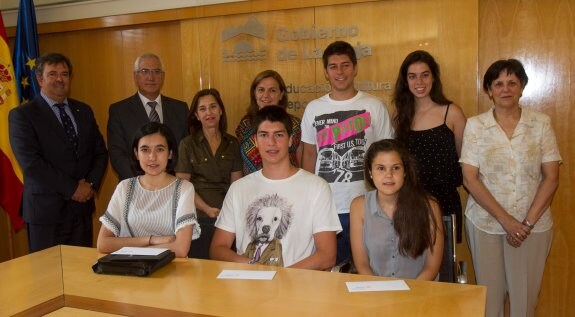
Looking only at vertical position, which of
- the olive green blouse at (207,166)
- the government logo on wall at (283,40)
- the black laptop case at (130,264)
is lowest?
the black laptop case at (130,264)

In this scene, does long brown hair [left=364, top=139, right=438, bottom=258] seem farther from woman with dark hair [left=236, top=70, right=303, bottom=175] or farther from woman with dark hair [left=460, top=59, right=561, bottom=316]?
woman with dark hair [left=236, top=70, right=303, bottom=175]

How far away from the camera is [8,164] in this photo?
13.8ft

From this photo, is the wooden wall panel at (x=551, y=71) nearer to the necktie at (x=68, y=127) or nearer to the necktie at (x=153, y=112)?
the necktie at (x=153, y=112)

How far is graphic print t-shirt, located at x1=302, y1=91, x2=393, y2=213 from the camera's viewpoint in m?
2.96

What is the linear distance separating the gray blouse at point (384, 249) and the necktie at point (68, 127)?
2.21 metres

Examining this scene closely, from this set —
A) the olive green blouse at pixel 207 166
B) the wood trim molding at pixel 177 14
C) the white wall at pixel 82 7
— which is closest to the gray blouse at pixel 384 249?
the olive green blouse at pixel 207 166

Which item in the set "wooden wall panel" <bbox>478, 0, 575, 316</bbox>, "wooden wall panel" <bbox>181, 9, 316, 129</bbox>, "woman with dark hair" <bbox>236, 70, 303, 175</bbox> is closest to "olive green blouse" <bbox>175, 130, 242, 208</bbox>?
"woman with dark hair" <bbox>236, 70, 303, 175</bbox>

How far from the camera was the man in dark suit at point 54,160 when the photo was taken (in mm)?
3408

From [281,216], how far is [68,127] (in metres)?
1.95

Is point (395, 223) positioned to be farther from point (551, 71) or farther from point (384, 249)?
point (551, 71)

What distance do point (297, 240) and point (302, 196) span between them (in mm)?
204

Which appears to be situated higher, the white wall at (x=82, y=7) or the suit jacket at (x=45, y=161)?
the white wall at (x=82, y=7)

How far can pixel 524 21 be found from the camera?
346 cm

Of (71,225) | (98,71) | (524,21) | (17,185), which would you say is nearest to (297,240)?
(71,225)
